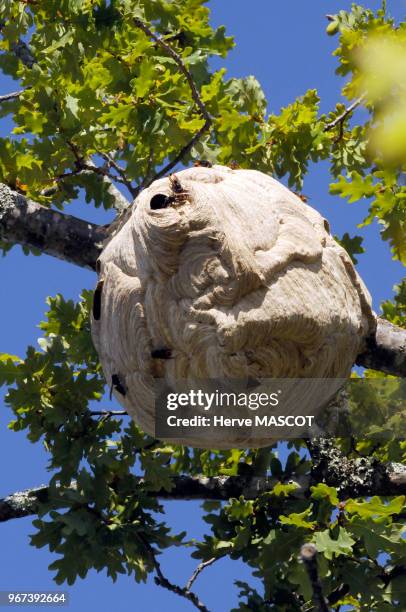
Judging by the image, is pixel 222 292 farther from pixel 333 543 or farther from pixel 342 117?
pixel 342 117

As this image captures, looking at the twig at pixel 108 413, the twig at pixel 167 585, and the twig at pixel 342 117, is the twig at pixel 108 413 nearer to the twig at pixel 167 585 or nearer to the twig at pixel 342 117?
the twig at pixel 167 585

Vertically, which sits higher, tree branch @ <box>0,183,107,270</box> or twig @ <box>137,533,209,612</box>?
tree branch @ <box>0,183,107,270</box>

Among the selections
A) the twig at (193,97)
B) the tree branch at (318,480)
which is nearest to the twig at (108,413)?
the tree branch at (318,480)

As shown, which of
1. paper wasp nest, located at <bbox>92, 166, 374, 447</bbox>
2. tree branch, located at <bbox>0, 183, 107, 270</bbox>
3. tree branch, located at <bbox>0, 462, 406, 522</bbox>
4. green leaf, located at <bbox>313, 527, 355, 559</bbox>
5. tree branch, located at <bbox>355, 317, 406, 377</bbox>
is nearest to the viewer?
paper wasp nest, located at <bbox>92, 166, 374, 447</bbox>

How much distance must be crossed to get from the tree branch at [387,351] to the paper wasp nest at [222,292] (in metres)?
0.16

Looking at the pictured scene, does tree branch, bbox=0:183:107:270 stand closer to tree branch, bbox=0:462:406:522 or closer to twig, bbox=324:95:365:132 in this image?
tree branch, bbox=0:462:406:522

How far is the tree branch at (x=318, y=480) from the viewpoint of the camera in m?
5.25

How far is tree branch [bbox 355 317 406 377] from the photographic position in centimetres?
462

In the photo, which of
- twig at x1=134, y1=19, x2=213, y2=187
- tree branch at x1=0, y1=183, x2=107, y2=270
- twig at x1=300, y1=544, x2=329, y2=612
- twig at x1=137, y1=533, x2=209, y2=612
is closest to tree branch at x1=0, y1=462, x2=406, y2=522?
twig at x1=137, y1=533, x2=209, y2=612

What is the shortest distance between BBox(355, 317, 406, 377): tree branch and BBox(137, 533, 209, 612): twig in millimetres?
1471

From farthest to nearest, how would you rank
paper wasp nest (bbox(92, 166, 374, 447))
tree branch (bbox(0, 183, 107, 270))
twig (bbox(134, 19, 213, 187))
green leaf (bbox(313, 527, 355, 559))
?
twig (bbox(134, 19, 213, 187)), tree branch (bbox(0, 183, 107, 270)), green leaf (bbox(313, 527, 355, 559)), paper wasp nest (bbox(92, 166, 374, 447))

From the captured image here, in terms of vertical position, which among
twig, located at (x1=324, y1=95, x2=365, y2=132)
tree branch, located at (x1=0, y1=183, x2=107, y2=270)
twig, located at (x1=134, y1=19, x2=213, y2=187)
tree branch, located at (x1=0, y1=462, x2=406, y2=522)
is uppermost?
twig, located at (x1=324, y1=95, x2=365, y2=132)

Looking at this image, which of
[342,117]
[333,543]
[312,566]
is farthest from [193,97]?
[312,566]

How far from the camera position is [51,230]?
500 centimetres
